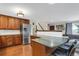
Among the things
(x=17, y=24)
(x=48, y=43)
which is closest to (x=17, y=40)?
(x=17, y=24)

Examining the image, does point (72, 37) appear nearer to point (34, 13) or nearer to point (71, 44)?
point (71, 44)

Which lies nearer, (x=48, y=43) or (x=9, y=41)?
(x=48, y=43)

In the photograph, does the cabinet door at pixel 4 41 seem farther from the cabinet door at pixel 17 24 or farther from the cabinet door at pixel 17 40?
the cabinet door at pixel 17 24

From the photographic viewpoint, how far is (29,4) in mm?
1274

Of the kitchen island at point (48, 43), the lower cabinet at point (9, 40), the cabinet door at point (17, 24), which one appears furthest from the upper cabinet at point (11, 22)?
the kitchen island at point (48, 43)

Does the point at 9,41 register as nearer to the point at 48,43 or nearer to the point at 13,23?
the point at 13,23

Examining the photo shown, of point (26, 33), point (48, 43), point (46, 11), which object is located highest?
point (46, 11)

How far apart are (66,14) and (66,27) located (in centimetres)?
21

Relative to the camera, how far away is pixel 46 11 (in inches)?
53.7

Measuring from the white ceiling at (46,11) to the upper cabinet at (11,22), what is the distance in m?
0.09

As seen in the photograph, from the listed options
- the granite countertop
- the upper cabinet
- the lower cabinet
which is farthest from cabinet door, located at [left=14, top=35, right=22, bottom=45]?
the granite countertop

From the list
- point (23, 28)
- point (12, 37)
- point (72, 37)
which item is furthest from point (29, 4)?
point (72, 37)

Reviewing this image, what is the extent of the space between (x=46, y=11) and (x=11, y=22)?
0.67m

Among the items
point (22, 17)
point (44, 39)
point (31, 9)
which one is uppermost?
point (31, 9)
